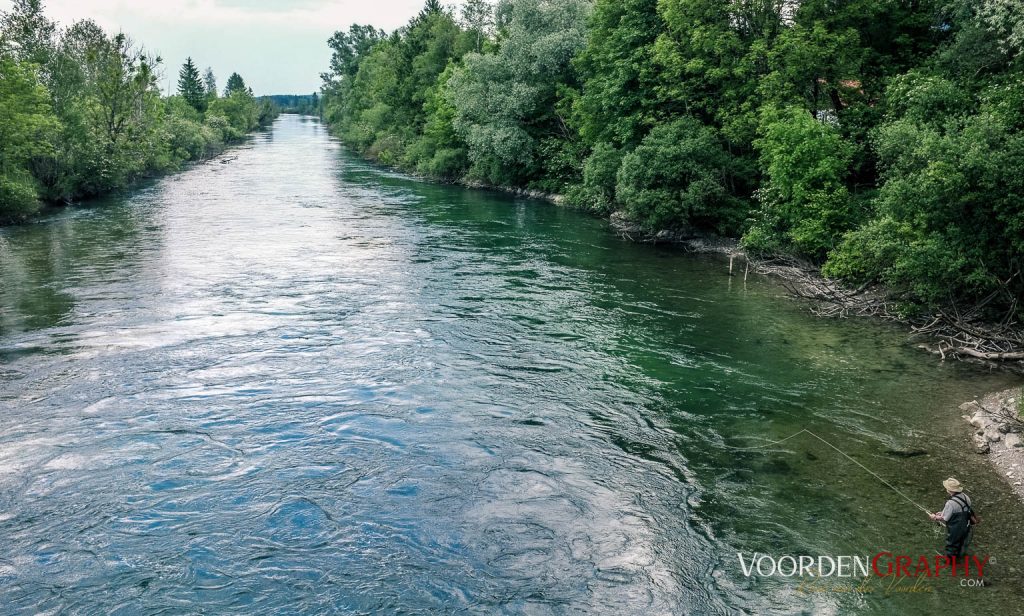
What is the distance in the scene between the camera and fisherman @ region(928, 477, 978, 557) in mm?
10633

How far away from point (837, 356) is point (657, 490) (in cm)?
944

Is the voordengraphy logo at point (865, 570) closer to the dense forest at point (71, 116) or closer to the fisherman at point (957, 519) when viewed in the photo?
the fisherman at point (957, 519)

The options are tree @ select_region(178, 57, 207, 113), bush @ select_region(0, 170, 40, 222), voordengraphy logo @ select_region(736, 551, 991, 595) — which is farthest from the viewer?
tree @ select_region(178, 57, 207, 113)

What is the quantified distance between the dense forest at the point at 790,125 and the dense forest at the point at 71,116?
26655mm

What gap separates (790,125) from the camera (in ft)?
89.4

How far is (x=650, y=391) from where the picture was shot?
17609 millimetres

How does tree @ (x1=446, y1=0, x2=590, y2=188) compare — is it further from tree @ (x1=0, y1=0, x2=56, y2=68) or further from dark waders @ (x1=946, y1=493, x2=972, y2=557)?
dark waders @ (x1=946, y1=493, x2=972, y2=557)

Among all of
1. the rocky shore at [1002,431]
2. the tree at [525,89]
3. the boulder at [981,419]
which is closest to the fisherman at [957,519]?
the rocky shore at [1002,431]

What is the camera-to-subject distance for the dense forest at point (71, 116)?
3947 cm

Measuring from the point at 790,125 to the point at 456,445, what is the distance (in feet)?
65.1

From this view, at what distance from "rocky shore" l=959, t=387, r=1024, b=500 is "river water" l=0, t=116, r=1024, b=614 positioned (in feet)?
1.10

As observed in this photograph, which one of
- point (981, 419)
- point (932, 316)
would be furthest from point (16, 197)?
point (981, 419)

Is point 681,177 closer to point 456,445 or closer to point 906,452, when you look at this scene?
point 906,452

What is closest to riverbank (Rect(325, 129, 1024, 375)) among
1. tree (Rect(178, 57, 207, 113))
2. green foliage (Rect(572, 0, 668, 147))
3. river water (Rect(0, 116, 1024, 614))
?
river water (Rect(0, 116, 1024, 614))
